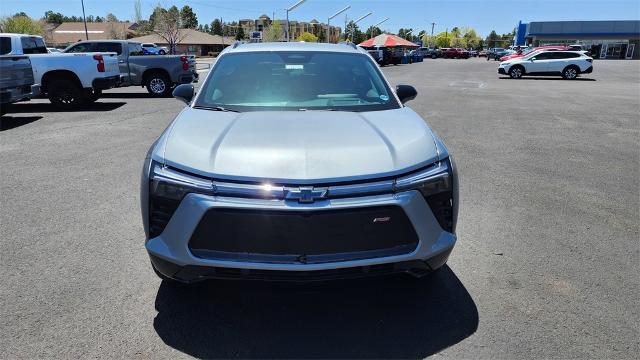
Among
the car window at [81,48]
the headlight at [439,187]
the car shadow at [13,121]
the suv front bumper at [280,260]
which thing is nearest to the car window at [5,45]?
the car shadow at [13,121]

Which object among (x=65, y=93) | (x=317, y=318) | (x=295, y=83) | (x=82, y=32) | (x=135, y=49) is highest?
(x=82, y=32)

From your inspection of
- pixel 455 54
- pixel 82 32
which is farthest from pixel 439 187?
pixel 82 32

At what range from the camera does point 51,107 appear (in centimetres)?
1257

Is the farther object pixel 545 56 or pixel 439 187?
pixel 545 56

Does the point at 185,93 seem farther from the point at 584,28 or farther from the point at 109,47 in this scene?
the point at 584,28

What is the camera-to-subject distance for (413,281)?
3.22 metres

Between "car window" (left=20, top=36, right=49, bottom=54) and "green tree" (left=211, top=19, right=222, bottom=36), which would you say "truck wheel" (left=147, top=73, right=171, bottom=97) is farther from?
"green tree" (left=211, top=19, right=222, bottom=36)

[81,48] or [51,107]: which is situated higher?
[81,48]

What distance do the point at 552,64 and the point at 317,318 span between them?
26.8 m

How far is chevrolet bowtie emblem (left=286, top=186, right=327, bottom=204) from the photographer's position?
2322mm

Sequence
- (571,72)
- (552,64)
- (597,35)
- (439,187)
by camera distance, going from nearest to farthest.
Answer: (439,187)
(571,72)
(552,64)
(597,35)

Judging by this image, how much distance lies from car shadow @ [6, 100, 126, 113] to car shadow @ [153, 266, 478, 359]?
1067 cm

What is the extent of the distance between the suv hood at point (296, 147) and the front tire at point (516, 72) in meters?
25.6

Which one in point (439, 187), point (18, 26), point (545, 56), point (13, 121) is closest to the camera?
point (439, 187)
